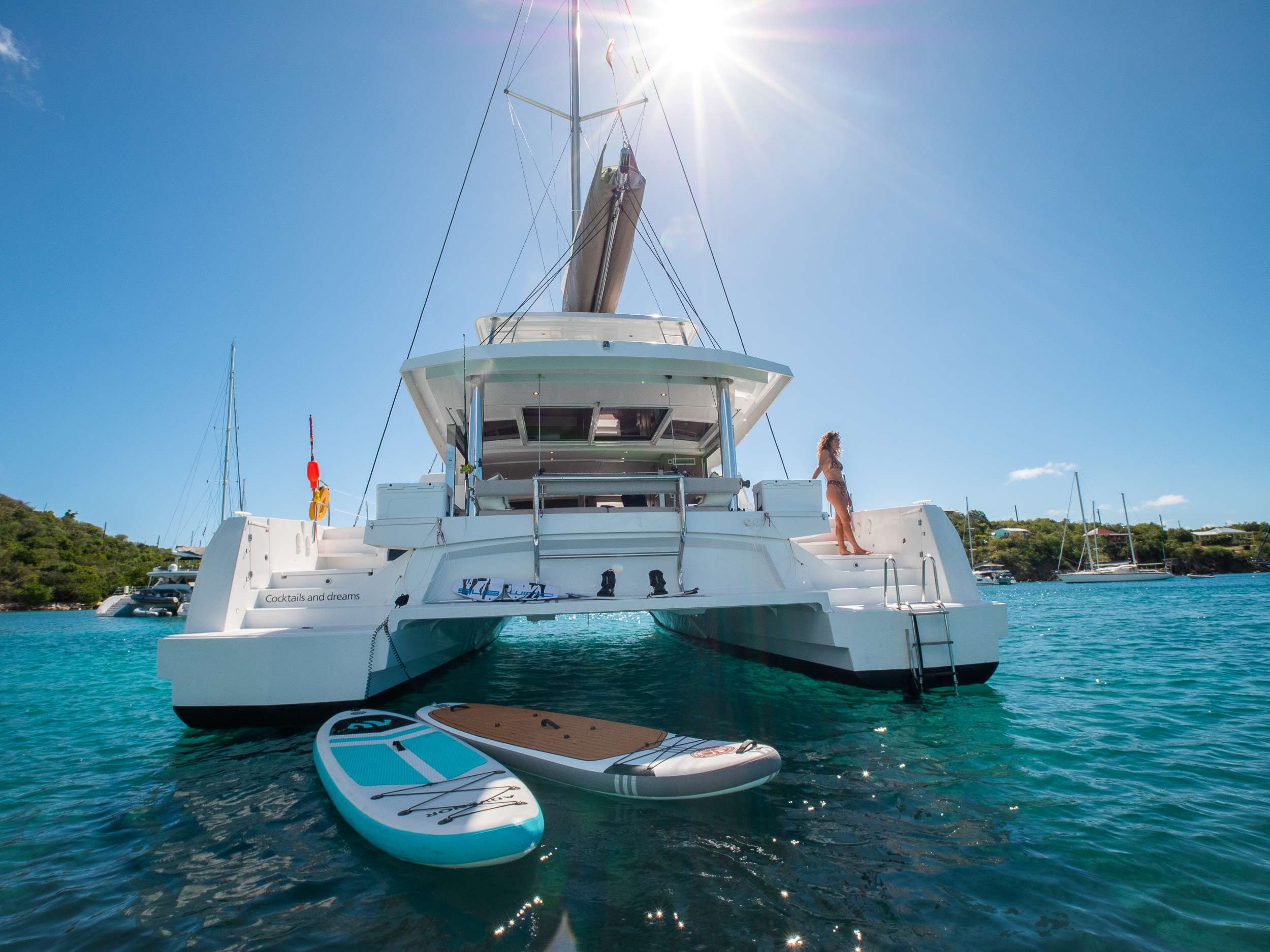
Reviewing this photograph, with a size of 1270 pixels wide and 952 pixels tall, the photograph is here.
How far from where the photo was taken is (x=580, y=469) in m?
10.7

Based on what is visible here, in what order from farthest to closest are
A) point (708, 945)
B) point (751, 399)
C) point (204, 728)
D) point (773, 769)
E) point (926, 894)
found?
point (751, 399) < point (204, 728) < point (773, 769) < point (926, 894) < point (708, 945)

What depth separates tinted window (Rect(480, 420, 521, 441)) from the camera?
924 centimetres

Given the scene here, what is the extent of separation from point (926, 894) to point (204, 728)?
542 centimetres

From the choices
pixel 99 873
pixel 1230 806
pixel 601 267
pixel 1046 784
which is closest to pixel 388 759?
pixel 99 873

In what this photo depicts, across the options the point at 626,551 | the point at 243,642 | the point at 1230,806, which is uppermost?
the point at 626,551

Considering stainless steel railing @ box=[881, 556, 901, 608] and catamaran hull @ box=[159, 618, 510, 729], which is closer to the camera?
catamaran hull @ box=[159, 618, 510, 729]

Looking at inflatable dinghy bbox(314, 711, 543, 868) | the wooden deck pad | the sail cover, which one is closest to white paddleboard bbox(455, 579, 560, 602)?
the wooden deck pad

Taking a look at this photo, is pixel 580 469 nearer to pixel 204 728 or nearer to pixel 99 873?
pixel 204 728

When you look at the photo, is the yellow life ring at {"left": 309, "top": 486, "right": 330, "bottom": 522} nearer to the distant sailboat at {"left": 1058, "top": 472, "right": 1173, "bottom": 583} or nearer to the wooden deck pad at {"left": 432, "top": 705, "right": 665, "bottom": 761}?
the wooden deck pad at {"left": 432, "top": 705, "right": 665, "bottom": 761}

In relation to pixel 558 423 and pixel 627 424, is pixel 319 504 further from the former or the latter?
pixel 627 424

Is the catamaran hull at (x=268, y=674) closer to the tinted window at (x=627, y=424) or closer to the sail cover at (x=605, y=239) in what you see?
the tinted window at (x=627, y=424)

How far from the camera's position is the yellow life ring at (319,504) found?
6.93 m

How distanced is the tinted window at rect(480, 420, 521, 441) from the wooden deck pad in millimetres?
5101

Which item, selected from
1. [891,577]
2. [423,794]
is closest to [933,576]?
[891,577]
